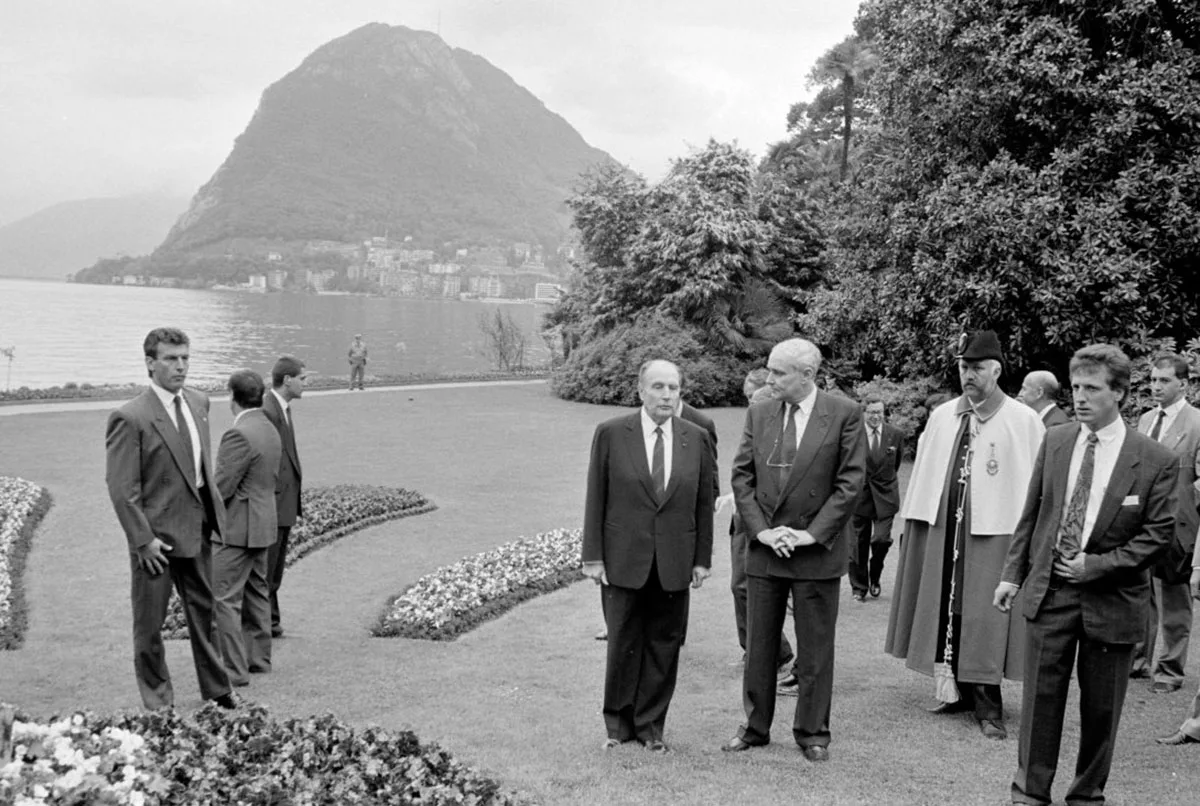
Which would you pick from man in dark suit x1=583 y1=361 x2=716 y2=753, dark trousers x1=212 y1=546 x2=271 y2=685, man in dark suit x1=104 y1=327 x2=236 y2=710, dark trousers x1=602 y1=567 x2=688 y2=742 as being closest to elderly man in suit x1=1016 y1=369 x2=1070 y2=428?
man in dark suit x1=583 y1=361 x2=716 y2=753

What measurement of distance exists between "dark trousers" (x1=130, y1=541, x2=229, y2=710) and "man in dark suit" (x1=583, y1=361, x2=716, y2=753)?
8.09 ft

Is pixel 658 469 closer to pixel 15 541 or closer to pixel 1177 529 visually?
pixel 1177 529

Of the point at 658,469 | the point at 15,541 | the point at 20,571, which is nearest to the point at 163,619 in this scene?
Result: the point at 658,469

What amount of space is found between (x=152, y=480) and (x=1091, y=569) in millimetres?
5196

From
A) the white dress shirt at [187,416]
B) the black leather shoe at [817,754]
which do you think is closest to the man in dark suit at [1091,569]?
the black leather shoe at [817,754]

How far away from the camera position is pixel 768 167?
45.2 m

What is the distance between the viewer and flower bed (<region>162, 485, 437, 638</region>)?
13029 mm

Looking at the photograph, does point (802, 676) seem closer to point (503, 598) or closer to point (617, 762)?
point (617, 762)

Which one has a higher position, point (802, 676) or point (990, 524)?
point (990, 524)

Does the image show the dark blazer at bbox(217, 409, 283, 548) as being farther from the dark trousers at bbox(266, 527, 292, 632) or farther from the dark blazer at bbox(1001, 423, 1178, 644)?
the dark blazer at bbox(1001, 423, 1178, 644)

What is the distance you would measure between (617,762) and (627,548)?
114 centimetres

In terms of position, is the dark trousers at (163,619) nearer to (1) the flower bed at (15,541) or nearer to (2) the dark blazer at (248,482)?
(2) the dark blazer at (248,482)

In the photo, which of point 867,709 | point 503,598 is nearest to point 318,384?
point 503,598

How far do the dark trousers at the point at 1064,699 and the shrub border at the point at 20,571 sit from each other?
25.0 feet
